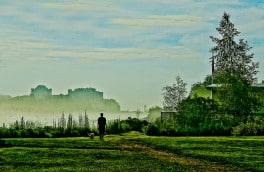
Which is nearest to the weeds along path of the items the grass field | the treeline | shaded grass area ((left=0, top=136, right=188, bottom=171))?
the grass field

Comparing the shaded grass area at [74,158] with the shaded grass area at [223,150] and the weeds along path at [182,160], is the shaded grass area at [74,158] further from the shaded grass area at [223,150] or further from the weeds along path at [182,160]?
the shaded grass area at [223,150]

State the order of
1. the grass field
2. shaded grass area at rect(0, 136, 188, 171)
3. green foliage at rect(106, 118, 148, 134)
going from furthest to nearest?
1. green foliage at rect(106, 118, 148, 134)
2. the grass field
3. shaded grass area at rect(0, 136, 188, 171)

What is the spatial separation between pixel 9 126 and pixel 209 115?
15818 mm

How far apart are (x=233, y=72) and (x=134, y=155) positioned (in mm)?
36388

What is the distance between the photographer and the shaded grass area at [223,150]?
24641mm

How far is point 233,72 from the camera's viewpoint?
61750mm

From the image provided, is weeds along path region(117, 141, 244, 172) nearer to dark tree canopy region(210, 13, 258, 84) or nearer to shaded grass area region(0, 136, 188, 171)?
shaded grass area region(0, 136, 188, 171)

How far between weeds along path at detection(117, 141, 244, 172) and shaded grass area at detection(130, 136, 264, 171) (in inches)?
21.7

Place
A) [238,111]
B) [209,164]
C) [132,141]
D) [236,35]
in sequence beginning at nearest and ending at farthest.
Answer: [209,164] < [132,141] < [238,111] < [236,35]

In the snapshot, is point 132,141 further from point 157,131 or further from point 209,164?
point 209,164

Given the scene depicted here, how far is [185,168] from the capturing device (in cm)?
2214

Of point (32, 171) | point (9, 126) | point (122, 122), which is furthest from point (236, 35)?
point (32, 171)

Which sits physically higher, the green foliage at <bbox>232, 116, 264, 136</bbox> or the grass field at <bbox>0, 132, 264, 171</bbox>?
the green foliage at <bbox>232, 116, 264, 136</bbox>

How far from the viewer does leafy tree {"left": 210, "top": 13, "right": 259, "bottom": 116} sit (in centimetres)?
5309
